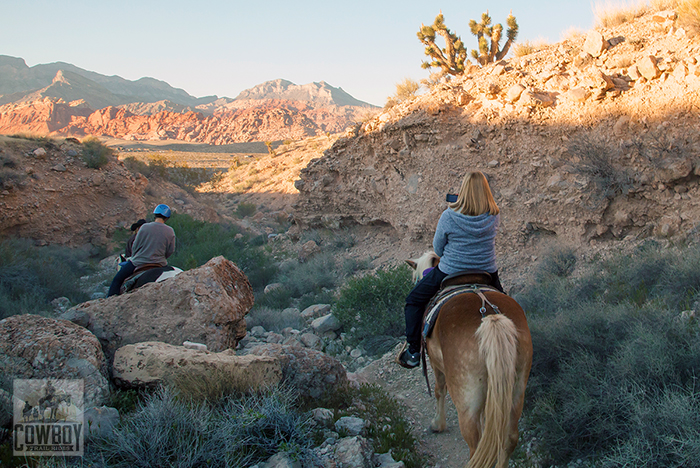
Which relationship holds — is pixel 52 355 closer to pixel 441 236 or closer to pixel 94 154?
pixel 441 236

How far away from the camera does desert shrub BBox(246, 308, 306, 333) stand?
24.3 ft

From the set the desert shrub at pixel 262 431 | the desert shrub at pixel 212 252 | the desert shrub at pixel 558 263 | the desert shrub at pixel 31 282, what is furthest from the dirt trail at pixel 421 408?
the desert shrub at pixel 31 282

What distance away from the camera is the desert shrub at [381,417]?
3320 millimetres

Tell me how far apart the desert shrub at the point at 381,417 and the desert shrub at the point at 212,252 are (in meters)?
6.75

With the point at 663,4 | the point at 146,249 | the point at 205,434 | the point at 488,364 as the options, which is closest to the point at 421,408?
the point at 488,364

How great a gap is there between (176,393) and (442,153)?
831 cm

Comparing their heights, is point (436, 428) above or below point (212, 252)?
below

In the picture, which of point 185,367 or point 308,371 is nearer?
point 185,367

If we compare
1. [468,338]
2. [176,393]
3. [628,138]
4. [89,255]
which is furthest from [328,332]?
[89,255]

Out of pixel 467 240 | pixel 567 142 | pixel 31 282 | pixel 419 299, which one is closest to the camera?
pixel 467 240

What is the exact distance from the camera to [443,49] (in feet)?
44.6

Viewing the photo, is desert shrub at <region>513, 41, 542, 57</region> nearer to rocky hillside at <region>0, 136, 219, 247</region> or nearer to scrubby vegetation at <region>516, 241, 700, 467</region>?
scrubby vegetation at <region>516, 241, 700, 467</region>

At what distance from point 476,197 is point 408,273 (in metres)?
3.94

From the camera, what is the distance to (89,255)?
14.3 metres
